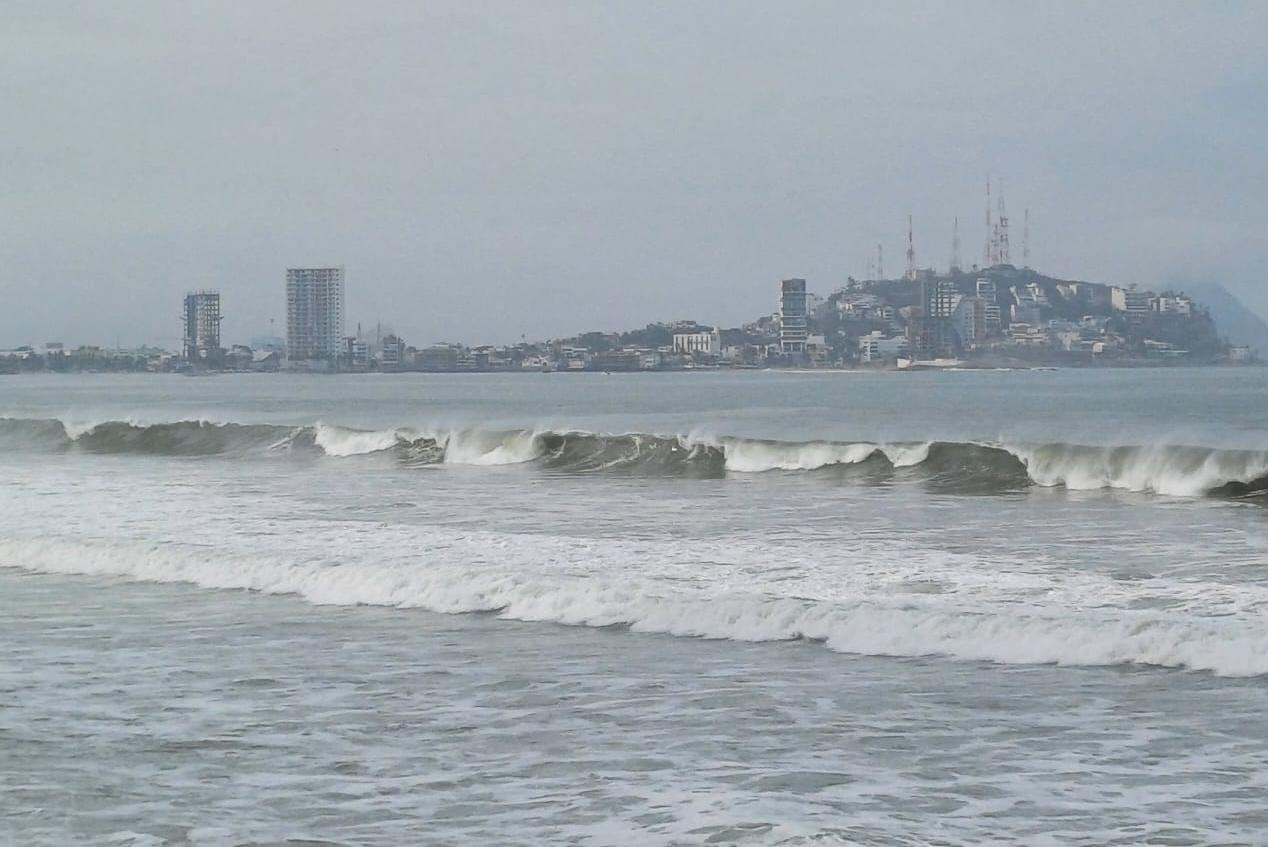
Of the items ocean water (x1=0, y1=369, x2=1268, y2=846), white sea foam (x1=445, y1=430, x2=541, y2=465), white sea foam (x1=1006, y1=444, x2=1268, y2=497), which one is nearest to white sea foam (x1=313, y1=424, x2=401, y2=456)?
white sea foam (x1=445, y1=430, x2=541, y2=465)

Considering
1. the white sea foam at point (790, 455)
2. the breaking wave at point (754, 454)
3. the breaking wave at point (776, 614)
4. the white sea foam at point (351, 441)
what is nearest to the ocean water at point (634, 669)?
the breaking wave at point (776, 614)

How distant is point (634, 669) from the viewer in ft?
36.2

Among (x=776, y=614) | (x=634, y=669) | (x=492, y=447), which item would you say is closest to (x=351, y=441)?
(x=492, y=447)

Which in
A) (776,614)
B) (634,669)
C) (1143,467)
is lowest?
(634,669)

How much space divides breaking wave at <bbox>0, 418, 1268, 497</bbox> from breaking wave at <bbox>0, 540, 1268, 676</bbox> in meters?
15.3

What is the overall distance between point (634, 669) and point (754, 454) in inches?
930

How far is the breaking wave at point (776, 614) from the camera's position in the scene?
11.2 m

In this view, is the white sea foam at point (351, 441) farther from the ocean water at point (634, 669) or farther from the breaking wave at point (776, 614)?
the breaking wave at point (776, 614)

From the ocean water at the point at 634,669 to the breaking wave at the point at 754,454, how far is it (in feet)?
6.40

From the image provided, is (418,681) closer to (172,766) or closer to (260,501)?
(172,766)

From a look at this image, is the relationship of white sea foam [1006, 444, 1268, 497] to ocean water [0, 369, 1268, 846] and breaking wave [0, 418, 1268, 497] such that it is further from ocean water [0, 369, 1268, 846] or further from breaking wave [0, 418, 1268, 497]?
ocean water [0, 369, 1268, 846]

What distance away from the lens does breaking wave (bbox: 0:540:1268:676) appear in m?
11.2

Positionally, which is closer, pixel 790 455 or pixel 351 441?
pixel 790 455

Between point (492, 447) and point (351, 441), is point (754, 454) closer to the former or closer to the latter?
point (492, 447)
